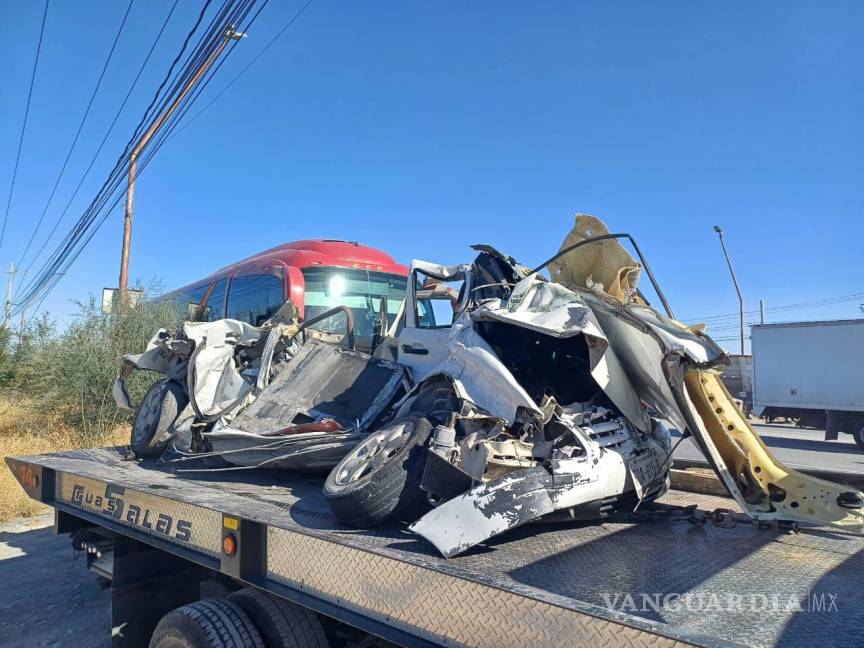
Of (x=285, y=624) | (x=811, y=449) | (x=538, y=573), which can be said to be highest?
(x=538, y=573)

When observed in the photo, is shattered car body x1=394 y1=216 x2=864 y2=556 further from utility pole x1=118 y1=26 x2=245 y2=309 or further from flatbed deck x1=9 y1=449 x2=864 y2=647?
utility pole x1=118 y1=26 x2=245 y2=309

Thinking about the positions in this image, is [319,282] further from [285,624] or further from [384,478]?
[285,624]

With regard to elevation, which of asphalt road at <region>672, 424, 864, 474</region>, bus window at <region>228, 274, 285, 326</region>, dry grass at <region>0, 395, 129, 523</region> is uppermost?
bus window at <region>228, 274, 285, 326</region>

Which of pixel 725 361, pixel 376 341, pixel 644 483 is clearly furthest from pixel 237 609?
pixel 376 341

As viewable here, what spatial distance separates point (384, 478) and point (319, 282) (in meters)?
7.66

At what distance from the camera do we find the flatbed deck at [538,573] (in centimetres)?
168

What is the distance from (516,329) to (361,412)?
4.23ft

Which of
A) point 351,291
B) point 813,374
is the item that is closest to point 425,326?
point 351,291

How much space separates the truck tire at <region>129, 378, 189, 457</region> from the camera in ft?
16.3

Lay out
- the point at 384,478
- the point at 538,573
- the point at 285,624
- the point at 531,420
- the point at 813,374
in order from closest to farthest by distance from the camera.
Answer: the point at 538,573 → the point at 285,624 → the point at 384,478 → the point at 531,420 → the point at 813,374

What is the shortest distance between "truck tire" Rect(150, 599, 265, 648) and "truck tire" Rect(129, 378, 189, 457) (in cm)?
236

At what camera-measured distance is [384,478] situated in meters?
2.73

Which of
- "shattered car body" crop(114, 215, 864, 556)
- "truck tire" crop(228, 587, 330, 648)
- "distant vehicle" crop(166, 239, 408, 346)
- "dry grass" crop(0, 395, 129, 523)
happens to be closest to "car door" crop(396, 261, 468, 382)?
"shattered car body" crop(114, 215, 864, 556)

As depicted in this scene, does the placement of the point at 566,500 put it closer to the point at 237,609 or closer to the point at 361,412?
the point at 237,609
